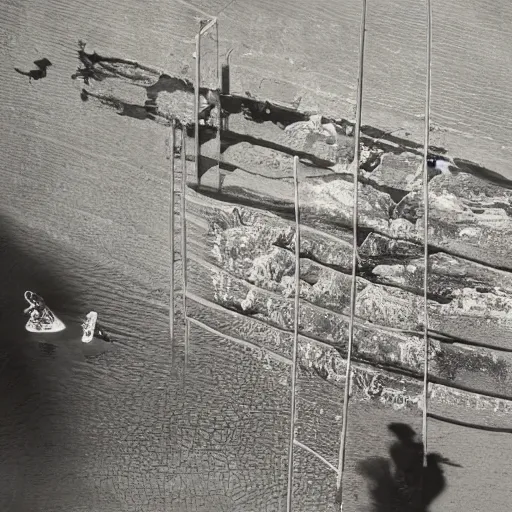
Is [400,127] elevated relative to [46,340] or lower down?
elevated

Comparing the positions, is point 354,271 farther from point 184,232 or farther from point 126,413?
point 126,413

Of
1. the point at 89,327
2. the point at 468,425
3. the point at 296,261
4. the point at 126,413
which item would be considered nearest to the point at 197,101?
the point at 296,261

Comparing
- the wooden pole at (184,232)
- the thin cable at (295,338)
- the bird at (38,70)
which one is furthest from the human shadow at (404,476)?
the bird at (38,70)

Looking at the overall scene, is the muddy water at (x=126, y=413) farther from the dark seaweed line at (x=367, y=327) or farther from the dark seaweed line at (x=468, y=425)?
the dark seaweed line at (x=468, y=425)

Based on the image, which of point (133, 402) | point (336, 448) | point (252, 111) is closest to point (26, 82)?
point (252, 111)

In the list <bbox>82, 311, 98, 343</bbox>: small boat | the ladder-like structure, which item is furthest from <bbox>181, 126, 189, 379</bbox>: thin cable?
<bbox>82, 311, 98, 343</bbox>: small boat

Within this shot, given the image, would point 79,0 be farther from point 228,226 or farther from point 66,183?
point 228,226
